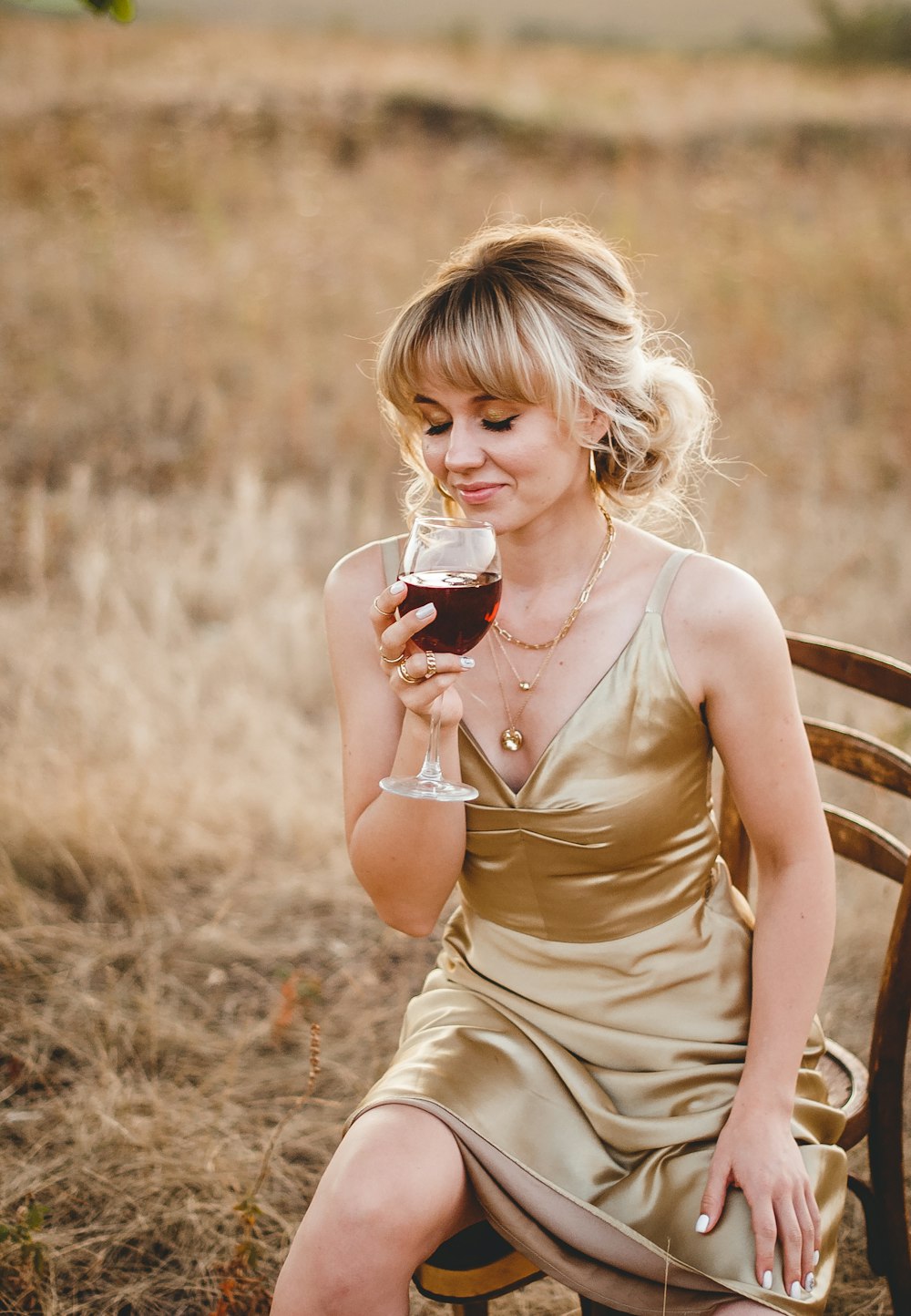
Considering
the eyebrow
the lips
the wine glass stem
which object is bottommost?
the wine glass stem

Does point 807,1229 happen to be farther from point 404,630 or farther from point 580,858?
point 404,630

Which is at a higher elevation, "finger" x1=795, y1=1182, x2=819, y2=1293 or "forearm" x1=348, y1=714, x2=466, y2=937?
"forearm" x1=348, y1=714, x2=466, y2=937

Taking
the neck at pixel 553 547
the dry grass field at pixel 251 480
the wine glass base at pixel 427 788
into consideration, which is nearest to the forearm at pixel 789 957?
the wine glass base at pixel 427 788

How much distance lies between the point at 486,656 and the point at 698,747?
412mm

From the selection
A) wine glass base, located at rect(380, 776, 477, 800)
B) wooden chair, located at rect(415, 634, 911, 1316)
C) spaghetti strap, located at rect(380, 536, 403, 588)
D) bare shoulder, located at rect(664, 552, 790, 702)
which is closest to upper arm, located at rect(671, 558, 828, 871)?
bare shoulder, located at rect(664, 552, 790, 702)

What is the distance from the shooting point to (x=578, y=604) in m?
2.04

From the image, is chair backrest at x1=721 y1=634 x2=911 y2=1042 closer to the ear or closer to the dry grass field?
the ear

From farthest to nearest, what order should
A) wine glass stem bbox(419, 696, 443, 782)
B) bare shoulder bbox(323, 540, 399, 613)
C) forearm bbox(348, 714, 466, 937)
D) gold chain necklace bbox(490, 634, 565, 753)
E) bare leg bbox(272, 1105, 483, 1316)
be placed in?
1. bare shoulder bbox(323, 540, 399, 613)
2. gold chain necklace bbox(490, 634, 565, 753)
3. forearm bbox(348, 714, 466, 937)
4. wine glass stem bbox(419, 696, 443, 782)
5. bare leg bbox(272, 1105, 483, 1316)

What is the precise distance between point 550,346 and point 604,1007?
1054 mm

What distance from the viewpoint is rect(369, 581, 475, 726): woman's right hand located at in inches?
62.9

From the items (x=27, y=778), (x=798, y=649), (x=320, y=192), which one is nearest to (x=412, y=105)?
(x=320, y=192)

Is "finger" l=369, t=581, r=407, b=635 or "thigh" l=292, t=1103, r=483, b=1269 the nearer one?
"thigh" l=292, t=1103, r=483, b=1269

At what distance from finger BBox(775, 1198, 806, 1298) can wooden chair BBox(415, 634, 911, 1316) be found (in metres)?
0.31

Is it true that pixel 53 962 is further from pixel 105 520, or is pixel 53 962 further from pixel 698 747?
pixel 105 520
